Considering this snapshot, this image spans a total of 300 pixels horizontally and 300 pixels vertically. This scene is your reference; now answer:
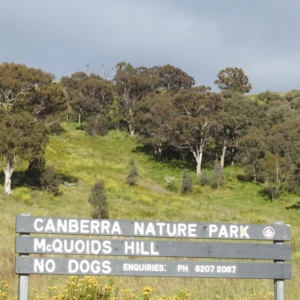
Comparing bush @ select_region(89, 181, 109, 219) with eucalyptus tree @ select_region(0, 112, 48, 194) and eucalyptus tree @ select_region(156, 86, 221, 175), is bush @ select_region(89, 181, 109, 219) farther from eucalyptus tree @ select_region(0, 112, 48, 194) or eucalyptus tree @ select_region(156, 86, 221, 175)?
eucalyptus tree @ select_region(156, 86, 221, 175)

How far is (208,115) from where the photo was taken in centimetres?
4709

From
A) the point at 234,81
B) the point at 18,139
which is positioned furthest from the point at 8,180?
the point at 234,81

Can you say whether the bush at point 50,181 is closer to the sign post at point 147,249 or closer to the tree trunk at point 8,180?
the tree trunk at point 8,180

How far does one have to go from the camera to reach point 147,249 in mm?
5605

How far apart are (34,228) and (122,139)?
4897 cm

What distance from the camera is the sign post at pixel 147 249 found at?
18.1 ft

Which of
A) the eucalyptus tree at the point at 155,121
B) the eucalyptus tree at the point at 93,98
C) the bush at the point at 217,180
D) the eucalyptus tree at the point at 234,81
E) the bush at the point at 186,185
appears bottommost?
the bush at the point at 186,185

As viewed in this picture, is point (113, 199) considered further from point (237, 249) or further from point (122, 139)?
point (237, 249)

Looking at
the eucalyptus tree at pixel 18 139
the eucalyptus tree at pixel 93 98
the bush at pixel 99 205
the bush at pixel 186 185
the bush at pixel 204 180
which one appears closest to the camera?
the bush at pixel 99 205

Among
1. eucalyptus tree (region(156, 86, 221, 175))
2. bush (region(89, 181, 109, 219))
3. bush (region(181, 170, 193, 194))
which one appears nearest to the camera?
bush (region(89, 181, 109, 219))

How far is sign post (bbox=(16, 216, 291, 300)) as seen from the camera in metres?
5.52

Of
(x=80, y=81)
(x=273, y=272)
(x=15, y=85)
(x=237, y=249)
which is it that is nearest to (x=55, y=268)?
(x=237, y=249)

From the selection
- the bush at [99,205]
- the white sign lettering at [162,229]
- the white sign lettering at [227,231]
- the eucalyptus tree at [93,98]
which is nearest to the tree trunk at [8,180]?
the bush at [99,205]

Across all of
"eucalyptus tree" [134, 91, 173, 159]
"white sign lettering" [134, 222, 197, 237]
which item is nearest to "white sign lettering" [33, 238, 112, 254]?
"white sign lettering" [134, 222, 197, 237]
